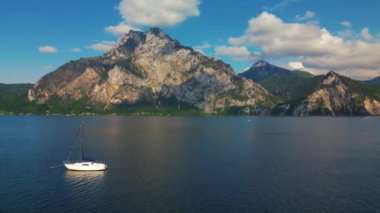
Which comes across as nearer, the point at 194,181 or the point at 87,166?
the point at 194,181

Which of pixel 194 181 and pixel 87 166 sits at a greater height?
pixel 87 166

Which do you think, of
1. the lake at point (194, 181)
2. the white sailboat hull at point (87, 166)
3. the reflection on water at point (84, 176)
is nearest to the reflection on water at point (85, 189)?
the reflection on water at point (84, 176)

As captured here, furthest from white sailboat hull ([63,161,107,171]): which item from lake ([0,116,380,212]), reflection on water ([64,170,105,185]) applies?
lake ([0,116,380,212])

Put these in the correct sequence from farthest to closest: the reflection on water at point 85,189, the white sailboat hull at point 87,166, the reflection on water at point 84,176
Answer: the white sailboat hull at point 87,166, the reflection on water at point 84,176, the reflection on water at point 85,189

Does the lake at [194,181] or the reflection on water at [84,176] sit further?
the reflection on water at [84,176]

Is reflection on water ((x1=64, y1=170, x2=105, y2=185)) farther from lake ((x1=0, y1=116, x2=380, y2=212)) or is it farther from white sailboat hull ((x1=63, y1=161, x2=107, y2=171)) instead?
white sailboat hull ((x1=63, y1=161, x2=107, y2=171))

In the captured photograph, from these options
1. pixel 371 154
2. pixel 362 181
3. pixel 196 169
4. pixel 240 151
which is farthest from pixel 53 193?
pixel 371 154

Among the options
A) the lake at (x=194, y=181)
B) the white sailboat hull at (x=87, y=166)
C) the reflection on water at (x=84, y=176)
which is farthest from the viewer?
the white sailboat hull at (x=87, y=166)

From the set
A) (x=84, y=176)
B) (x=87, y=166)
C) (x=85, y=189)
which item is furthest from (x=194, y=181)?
(x=87, y=166)

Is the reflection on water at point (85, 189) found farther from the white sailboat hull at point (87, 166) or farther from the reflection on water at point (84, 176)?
the white sailboat hull at point (87, 166)

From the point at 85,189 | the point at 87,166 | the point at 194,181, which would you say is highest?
the point at 87,166

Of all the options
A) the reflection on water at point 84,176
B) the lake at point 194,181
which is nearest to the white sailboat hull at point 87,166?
the reflection on water at point 84,176

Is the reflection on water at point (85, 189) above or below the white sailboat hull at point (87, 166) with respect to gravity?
below

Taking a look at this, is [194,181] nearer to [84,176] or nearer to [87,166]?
[84,176]
